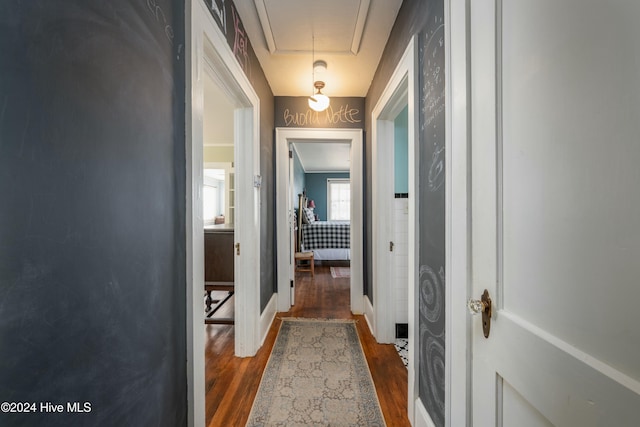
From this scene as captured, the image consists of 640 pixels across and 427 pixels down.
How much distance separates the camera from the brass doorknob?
72 cm

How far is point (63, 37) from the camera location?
0.53 m

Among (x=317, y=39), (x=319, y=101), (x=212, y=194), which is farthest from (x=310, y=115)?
(x=212, y=194)

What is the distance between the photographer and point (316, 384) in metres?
1.67

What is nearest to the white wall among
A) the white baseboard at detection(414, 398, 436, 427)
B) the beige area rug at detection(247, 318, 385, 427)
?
the beige area rug at detection(247, 318, 385, 427)

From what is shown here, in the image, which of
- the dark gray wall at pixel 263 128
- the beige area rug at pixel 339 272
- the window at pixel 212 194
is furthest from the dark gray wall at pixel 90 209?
the window at pixel 212 194

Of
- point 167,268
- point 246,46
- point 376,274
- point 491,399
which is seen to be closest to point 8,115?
point 167,268

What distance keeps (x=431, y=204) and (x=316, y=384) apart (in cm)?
138

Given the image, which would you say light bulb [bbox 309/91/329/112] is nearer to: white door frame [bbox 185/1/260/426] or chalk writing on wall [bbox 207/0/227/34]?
white door frame [bbox 185/1/260/426]

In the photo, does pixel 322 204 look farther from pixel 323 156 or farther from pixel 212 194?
pixel 212 194

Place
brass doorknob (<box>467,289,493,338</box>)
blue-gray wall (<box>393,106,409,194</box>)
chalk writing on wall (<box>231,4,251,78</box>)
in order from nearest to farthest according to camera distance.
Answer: brass doorknob (<box>467,289,493,338</box>)
chalk writing on wall (<box>231,4,251,78</box>)
blue-gray wall (<box>393,106,409,194</box>)

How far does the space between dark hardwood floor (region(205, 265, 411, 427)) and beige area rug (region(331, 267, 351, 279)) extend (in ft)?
4.82

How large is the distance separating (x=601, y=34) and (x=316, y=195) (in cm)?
769

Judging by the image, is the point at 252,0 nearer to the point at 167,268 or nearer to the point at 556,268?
the point at 167,268

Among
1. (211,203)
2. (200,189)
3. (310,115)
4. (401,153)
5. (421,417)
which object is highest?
(310,115)
